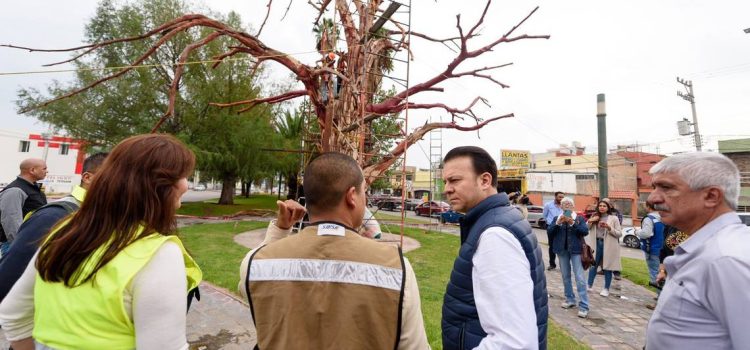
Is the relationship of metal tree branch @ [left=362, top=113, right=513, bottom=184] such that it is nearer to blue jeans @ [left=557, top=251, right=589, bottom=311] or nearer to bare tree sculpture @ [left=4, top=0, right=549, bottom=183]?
bare tree sculpture @ [left=4, top=0, right=549, bottom=183]

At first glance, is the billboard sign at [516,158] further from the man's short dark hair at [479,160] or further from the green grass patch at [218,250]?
the man's short dark hair at [479,160]

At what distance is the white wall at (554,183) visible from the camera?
114 ft

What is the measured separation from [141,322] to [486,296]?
1.29 meters

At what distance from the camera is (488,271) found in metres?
1.50

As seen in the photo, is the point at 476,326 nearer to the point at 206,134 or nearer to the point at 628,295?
the point at 628,295

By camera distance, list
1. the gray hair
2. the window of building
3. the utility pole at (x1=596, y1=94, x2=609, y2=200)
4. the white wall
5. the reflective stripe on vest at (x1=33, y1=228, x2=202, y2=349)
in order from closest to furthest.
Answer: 1. the reflective stripe on vest at (x1=33, y1=228, x2=202, y2=349)
2. the gray hair
3. the utility pole at (x1=596, y1=94, x2=609, y2=200)
4. the white wall
5. the window of building

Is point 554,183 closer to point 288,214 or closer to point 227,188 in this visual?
point 227,188

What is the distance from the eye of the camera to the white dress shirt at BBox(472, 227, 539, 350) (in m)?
1.35

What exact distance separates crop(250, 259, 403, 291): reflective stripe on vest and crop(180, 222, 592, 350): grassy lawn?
3.19 meters

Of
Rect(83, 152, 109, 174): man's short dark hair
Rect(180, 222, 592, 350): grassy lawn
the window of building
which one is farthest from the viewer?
the window of building

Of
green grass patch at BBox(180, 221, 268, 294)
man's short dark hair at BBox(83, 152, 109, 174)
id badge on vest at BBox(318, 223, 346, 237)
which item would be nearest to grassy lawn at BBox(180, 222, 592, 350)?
green grass patch at BBox(180, 221, 268, 294)

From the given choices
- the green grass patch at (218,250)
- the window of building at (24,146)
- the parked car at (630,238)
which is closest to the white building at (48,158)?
the window of building at (24,146)

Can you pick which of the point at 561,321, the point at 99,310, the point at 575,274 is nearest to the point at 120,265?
the point at 99,310

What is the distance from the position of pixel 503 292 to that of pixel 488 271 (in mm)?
108
